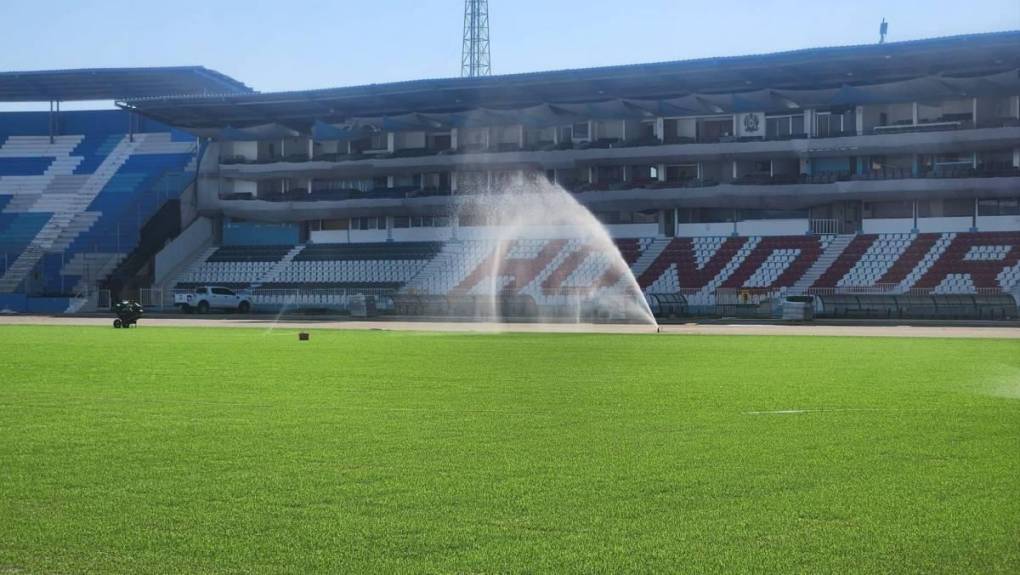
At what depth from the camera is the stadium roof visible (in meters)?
91.6

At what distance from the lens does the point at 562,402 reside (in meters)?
16.7

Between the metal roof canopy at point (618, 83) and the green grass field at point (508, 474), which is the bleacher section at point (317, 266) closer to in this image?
Answer: the metal roof canopy at point (618, 83)


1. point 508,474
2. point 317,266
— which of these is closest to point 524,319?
point 317,266

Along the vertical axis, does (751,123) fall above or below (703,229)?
above

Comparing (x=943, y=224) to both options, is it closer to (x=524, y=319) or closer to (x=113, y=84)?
(x=524, y=319)

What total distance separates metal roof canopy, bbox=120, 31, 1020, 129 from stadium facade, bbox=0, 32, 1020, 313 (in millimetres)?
192

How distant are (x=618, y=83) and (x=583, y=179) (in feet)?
27.4

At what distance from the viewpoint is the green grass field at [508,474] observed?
7.43m

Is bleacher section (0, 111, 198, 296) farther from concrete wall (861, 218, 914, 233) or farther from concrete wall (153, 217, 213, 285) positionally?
concrete wall (861, 218, 914, 233)

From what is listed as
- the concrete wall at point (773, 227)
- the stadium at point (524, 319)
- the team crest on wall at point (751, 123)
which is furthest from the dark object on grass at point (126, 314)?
the team crest on wall at point (751, 123)

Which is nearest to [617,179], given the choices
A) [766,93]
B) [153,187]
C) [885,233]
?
[766,93]

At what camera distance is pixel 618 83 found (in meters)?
77.5

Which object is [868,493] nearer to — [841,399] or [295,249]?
[841,399]

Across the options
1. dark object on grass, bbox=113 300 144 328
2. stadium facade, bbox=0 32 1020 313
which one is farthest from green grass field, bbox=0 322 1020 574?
stadium facade, bbox=0 32 1020 313
